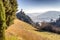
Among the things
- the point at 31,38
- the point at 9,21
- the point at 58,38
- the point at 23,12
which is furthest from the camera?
the point at 23,12

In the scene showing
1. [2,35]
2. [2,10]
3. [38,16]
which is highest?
[2,10]

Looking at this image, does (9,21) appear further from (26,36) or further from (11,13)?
(26,36)

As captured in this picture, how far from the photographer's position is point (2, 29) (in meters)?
13.2

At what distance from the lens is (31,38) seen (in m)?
19.4

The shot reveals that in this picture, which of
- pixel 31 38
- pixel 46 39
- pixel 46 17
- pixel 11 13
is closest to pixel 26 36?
pixel 31 38

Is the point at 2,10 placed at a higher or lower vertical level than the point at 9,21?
higher

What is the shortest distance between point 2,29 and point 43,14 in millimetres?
31965

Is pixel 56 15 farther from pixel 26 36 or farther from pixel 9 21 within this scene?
pixel 9 21

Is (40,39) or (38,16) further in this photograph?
(38,16)

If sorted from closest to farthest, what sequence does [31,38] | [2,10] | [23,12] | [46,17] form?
[2,10] < [31,38] < [23,12] < [46,17]

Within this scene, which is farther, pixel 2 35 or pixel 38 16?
pixel 38 16

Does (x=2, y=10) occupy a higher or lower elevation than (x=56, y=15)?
higher

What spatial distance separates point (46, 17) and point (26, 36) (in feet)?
77.9

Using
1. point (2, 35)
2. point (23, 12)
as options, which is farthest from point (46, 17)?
point (2, 35)
